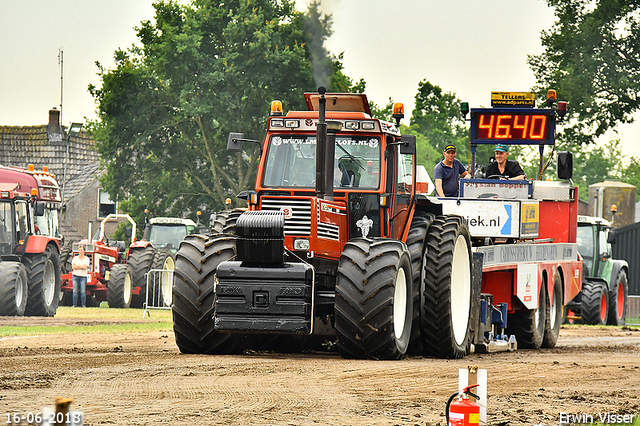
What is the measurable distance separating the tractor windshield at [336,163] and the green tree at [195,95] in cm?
2573

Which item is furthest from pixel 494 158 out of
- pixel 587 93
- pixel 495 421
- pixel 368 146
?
pixel 587 93

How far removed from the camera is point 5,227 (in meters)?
24.5

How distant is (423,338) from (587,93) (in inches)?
960

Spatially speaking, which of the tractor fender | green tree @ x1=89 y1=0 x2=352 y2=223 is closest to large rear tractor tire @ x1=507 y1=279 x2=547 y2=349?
the tractor fender

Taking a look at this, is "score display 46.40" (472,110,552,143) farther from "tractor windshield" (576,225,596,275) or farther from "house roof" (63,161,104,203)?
"house roof" (63,161,104,203)

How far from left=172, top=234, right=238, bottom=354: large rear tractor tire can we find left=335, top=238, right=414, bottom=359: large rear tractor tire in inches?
50.9

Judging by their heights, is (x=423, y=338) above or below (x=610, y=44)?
below

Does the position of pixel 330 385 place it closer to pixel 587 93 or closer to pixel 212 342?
pixel 212 342

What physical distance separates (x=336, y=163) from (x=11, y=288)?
41.2 feet

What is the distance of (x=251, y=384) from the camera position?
9.09 m

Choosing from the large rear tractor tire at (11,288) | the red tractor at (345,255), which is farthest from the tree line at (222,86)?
the red tractor at (345,255)

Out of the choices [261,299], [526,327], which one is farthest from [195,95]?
[261,299]

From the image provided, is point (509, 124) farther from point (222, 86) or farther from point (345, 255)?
point (222, 86)

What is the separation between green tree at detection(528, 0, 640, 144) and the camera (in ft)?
116
